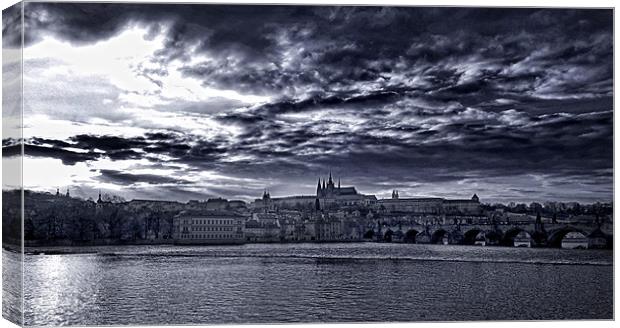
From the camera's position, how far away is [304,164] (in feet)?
45.4

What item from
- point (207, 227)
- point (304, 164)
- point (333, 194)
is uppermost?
point (304, 164)

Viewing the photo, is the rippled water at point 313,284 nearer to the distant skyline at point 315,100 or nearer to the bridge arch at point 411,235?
the bridge arch at point 411,235

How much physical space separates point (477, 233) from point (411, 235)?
82cm

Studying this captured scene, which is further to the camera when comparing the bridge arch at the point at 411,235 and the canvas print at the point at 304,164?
the bridge arch at the point at 411,235

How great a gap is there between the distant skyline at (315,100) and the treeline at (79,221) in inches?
7.2

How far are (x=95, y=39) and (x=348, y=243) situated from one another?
3861 millimetres

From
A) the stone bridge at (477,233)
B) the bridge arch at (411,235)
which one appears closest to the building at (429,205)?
the stone bridge at (477,233)

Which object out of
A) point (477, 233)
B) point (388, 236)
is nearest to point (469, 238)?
point (477, 233)

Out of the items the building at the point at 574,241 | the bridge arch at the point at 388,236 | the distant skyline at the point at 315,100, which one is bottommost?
the building at the point at 574,241

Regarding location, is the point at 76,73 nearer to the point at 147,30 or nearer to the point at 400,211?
the point at 147,30

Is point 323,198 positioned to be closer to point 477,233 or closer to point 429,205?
point 429,205

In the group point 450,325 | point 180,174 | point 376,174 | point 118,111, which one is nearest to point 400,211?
point 376,174

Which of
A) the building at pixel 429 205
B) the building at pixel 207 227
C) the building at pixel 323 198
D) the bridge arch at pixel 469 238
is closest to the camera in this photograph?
the building at pixel 207 227

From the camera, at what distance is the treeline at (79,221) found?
13.0 metres
